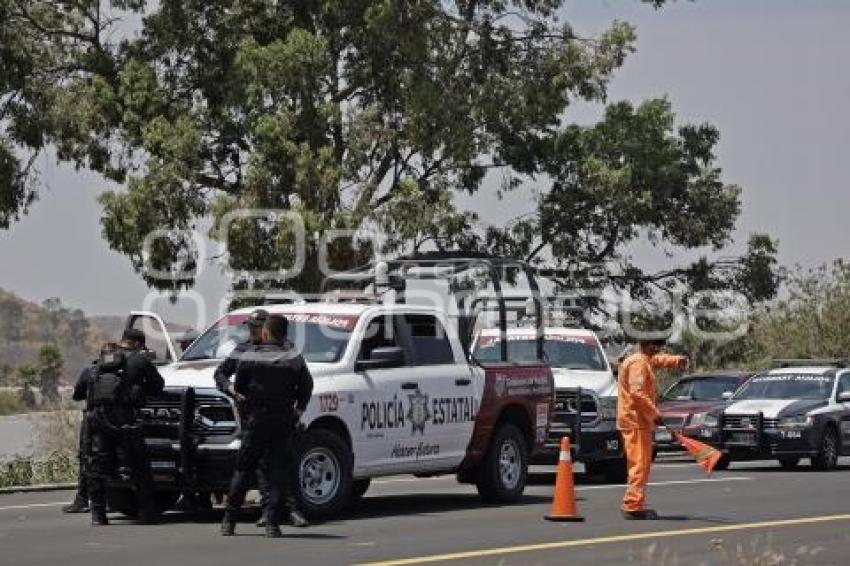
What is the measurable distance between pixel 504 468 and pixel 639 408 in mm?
3054

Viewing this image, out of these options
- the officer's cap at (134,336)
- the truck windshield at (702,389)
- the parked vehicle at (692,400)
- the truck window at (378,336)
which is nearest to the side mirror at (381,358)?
the truck window at (378,336)

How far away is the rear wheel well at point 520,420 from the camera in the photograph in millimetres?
19703

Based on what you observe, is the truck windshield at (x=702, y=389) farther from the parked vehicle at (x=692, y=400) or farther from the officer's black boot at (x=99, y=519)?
the officer's black boot at (x=99, y=519)

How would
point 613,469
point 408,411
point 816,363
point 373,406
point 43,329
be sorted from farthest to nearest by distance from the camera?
point 43,329 < point 816,363 < point 613,469 < point 408,411 < point 373,406

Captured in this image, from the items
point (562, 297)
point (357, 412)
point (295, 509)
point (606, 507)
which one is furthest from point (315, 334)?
point (562, 297)

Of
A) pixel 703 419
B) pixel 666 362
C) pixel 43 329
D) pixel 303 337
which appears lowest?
pixel 703 419

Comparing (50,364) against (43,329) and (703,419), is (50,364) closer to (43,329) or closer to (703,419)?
(703,419)

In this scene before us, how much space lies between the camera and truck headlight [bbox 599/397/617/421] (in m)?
24.3

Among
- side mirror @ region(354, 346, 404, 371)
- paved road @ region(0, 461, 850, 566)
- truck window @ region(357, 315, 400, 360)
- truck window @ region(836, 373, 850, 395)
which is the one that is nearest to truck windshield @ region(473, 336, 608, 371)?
paved road @ region(0, 461, 850, 566)

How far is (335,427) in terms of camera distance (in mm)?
17219

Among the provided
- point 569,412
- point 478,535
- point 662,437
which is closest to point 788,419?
point 662,437

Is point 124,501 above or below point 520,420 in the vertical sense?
below

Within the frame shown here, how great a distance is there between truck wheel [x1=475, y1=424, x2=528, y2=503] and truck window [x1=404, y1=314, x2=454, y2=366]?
1.14m

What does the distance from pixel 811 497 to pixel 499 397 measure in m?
4.21
